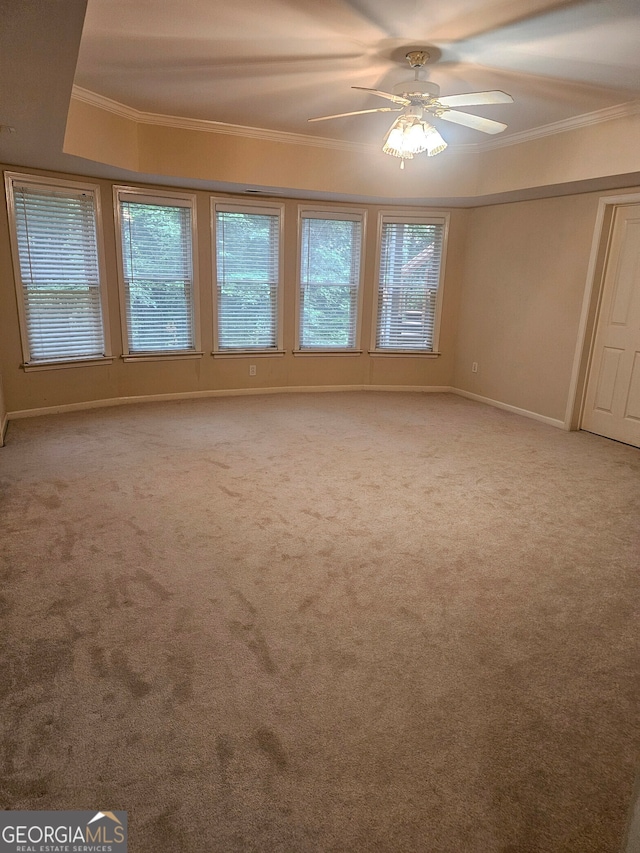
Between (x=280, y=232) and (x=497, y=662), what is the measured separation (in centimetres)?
537

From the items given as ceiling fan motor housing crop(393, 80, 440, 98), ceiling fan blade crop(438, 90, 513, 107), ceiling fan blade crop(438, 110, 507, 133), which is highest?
ceiling fan motor housing crop(393, 80, 440, 98)

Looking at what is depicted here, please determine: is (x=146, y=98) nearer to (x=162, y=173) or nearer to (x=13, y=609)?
(x=162, y=173)

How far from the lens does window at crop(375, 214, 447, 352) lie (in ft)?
21.7

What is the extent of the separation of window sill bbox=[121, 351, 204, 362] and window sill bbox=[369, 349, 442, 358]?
2.26 metres

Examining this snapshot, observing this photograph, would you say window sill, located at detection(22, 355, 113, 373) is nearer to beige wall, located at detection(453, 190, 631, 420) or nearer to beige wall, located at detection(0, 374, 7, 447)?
beige wall, located at detection(0, 374, 7, 447)

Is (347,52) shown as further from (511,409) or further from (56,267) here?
(511,409)

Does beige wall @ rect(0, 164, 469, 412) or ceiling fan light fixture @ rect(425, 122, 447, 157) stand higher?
ceiling fan light fixture @ rect(425, 122, 447, 157)

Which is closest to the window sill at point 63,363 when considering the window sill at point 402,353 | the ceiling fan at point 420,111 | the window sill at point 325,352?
the window sill at point 325,352

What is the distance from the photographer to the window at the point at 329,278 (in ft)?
21.0

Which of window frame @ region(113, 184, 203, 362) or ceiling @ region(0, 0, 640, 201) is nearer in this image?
ceiling @ region(0, 0, 640, 201)

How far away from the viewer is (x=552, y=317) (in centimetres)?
560

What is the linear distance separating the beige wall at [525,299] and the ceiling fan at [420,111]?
2.14 metres

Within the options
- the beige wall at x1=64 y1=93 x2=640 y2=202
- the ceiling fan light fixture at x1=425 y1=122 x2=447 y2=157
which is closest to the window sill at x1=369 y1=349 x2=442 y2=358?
the beige wall at x1=64 y1=93 x2=640 y2=202

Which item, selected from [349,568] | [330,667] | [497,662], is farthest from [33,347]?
[497,662]
